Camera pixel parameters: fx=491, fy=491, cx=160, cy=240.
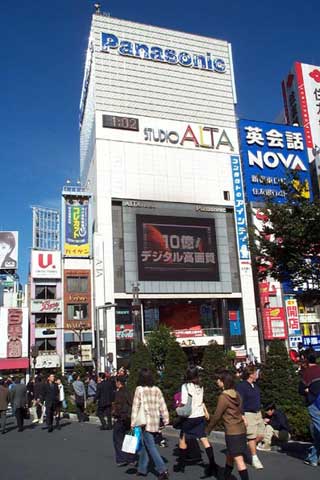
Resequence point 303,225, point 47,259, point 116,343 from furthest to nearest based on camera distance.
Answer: point 47,259 → point 116,343 → point 303,225

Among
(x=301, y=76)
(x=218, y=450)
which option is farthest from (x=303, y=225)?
(x=301, y=76)

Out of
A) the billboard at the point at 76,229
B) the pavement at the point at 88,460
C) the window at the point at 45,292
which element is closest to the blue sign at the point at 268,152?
the billboard at the point at 76,229

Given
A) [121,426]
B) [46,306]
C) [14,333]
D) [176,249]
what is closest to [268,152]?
[176,249]

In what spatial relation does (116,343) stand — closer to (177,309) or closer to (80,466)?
(177,309)

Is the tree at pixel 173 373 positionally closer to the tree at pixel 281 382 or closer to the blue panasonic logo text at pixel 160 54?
the tree at pixel 281 382

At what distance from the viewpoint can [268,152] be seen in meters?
57.8

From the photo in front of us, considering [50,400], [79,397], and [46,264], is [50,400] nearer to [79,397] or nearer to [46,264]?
[79,397]

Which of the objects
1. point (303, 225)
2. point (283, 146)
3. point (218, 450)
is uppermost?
point (283, 146)

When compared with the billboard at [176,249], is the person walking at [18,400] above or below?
below

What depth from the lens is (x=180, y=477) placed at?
7.39 metres

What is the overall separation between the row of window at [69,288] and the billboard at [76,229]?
2.71 metres

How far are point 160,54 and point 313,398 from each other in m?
58.3

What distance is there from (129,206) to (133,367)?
124 ft

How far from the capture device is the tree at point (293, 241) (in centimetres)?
1354
